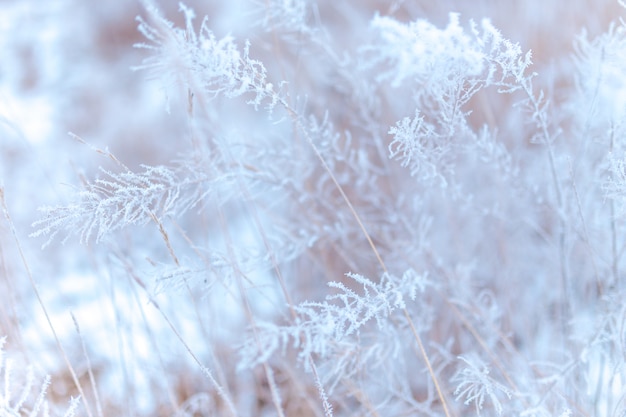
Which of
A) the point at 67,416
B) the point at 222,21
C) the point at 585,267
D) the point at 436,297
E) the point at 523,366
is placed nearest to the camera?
the point at 67,416

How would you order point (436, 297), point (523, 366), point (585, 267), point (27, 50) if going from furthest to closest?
1. point (27, 50)
2. point (436, 297)
3. point (585, 267)
4. point (523, 366)

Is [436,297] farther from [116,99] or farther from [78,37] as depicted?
[78,37]

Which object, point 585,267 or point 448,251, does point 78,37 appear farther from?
point 585,267

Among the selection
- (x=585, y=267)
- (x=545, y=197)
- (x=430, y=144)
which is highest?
(x=430, y=144)

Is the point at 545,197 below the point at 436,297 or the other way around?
the other way around

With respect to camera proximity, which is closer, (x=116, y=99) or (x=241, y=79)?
(x=241, y=79)

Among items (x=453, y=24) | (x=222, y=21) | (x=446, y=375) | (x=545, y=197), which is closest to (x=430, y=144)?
(x=453, y=24)
